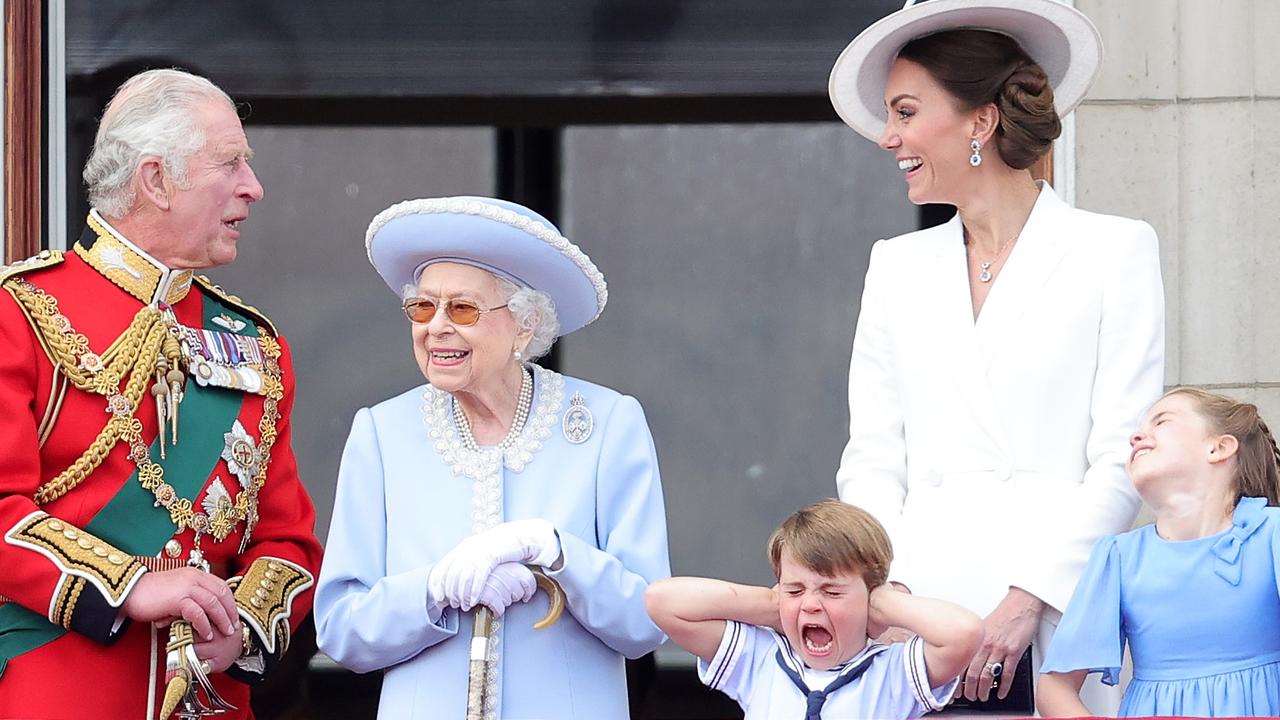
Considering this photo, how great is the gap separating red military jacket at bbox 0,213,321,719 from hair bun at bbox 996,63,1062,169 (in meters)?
1.44

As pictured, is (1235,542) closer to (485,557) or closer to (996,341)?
(996,341)

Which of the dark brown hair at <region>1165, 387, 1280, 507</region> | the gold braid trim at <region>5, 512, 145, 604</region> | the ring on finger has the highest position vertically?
the dark brown hair at <region>1165, 387, 1280, 507</region>

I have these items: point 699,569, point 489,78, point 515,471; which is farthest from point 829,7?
point 515,471

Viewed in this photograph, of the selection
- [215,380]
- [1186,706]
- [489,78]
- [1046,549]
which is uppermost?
[489,78]

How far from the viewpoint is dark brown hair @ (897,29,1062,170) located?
350 cm

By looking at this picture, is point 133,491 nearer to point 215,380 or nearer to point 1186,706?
point 215,380

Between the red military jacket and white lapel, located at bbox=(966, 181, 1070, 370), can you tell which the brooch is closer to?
the red military jacket

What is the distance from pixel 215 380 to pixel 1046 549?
4.96ft

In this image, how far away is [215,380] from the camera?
11.5 ft

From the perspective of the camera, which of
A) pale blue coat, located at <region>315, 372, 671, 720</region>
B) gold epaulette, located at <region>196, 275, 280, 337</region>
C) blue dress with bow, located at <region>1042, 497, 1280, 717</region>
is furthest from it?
gold epaulette, located at <region>196, 275, 280, 337</region>

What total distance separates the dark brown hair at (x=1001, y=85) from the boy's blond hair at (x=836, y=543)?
→ 79 centimetres

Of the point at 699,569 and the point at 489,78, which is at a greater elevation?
the point at 489,78

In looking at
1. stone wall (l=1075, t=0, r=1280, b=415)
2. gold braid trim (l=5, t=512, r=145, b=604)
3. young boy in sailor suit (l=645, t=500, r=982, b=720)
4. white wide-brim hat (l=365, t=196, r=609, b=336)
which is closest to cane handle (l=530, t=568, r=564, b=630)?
young boy in sailor suit (l=645, t=500, r=982, b=720)

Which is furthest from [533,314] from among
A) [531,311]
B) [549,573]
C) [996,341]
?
[996,341]
